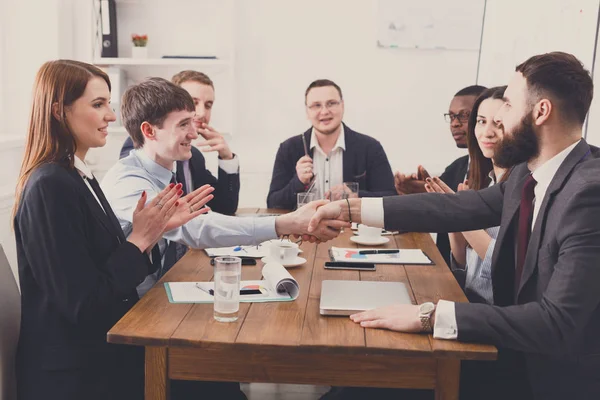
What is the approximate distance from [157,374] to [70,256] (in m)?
0.43

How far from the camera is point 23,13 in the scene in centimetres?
406

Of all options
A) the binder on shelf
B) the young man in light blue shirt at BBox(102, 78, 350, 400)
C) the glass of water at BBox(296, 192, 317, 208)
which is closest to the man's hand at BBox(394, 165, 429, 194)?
the glass of water at BBox(296, 192, 317, 208)

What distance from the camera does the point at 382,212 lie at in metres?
2.22

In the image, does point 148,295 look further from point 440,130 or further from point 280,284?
point 440,130

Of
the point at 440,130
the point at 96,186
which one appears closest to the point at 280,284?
the point at 96,186

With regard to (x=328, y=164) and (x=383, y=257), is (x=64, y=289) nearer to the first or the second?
(x=383, y=257)

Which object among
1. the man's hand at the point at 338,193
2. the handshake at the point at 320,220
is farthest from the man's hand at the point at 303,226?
the man's hand at the point at 338,193

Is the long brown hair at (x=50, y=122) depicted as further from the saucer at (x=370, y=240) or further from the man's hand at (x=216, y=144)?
the man's hand at (x=216, y=144)

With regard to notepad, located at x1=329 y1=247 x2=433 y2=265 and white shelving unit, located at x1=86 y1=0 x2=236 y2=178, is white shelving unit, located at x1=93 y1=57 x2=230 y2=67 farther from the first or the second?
notepad, located at x1=329 y1=247 x2=433 y2=265

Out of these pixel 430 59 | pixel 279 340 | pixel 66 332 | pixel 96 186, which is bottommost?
pixel 66 332

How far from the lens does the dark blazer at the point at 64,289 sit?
1.79 meters

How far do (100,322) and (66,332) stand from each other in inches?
3.7

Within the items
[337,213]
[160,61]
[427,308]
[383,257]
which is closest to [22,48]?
[160,61]

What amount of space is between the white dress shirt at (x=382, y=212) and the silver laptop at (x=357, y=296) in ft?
0.71
